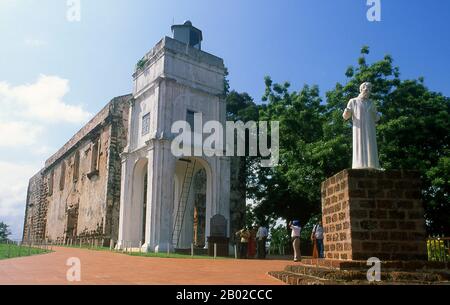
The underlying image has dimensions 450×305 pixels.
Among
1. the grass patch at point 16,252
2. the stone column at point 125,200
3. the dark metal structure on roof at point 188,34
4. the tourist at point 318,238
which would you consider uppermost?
the dark metal structure on roof at point 188,34

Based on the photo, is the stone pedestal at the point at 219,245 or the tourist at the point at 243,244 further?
the tourist at the point at 243,244

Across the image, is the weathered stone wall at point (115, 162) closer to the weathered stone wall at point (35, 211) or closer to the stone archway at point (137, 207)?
the stone archway at point (137, 207)

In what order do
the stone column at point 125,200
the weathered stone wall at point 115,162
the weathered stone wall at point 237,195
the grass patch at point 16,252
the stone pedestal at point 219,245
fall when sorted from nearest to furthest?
the grass patch at point 16,252
the stone pedestal at point 219,245
the stone column at point 125,200
the weathered stone wall at point 115,162
the weathered stone wall at point 237,195

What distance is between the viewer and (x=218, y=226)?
16984mm

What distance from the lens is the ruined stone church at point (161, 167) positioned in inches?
675

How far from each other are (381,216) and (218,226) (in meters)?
11.2

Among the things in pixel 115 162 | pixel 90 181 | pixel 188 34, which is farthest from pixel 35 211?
pixel 188 34

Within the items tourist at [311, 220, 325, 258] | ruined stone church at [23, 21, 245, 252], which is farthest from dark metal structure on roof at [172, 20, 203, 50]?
tourist at [311, 220, 325, 258]

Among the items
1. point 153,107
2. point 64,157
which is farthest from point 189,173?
point 64,157

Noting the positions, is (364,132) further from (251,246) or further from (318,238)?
(251,246)

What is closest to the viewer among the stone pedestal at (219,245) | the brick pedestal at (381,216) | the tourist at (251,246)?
the brick pedestal at (381,216)

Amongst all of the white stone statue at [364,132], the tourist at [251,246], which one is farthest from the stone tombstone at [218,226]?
the white stone statue at [364,132]
